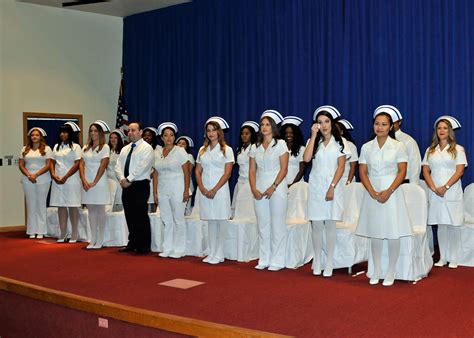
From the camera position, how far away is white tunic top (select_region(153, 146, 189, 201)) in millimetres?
7473

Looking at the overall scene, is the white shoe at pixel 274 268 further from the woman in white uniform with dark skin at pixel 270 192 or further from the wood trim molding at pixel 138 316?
the wood trim molding at pixel 138 316

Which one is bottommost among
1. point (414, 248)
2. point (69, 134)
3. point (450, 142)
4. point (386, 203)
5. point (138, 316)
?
point (138, 316)

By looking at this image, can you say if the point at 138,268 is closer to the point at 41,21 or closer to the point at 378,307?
the point at 378,307

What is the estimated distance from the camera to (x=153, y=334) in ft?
13.0

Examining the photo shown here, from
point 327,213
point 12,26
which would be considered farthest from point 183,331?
point 12,26

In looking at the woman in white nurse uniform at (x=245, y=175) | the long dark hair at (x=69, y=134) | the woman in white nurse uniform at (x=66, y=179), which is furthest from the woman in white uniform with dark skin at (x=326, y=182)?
the long dark hair at (x=69, y=134)

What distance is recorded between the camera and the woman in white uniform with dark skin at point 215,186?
707 centimetres

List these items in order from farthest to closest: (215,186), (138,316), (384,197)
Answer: (215,186)
(384,197)
(138,316)

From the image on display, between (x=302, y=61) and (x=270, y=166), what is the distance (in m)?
3.16

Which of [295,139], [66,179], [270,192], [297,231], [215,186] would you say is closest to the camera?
[270,192]

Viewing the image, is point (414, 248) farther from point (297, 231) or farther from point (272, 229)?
point (272, 229)

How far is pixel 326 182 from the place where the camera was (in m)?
6.19

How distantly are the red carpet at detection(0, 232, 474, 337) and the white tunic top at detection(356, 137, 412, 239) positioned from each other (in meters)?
0.49

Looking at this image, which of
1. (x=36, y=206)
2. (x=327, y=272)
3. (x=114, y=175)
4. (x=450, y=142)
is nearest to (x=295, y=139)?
(x=450, y=142)
